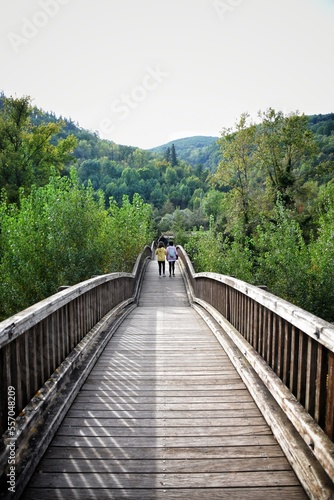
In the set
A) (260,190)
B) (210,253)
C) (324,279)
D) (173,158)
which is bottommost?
(324,279)

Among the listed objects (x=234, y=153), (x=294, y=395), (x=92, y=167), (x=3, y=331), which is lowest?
(x=294, y=395)

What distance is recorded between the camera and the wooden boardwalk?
91.0 inches

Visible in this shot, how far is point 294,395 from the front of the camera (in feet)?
9.95

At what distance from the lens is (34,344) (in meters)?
3.04

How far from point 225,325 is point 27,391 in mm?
3704

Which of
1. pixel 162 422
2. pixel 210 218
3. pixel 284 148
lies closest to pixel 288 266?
pixel 210 218

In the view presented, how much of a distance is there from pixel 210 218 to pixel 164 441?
25.4m

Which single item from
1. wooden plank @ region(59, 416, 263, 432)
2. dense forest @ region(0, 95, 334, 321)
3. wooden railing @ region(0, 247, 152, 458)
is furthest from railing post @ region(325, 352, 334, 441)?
dense forest @ region(0, 95, 334, 321)

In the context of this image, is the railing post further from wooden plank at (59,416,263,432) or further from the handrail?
wooden plank at (59,416,263,432)

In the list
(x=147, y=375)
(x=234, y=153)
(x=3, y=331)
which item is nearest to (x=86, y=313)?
(x=147, y=375)

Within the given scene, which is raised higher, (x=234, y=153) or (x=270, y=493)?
(x=234, y=153)

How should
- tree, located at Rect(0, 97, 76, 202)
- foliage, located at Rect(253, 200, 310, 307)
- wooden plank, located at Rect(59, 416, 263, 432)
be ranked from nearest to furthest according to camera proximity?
wooden plank, located at Rect(59, 416, 263, 432) < foliage, located at Rect(253, 200, 310, 307) < tree, located at Rect(0, 97, 76, 202)

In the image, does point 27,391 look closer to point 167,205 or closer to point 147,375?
point 147,375

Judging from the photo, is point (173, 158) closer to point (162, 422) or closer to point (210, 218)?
point (210, 218)
